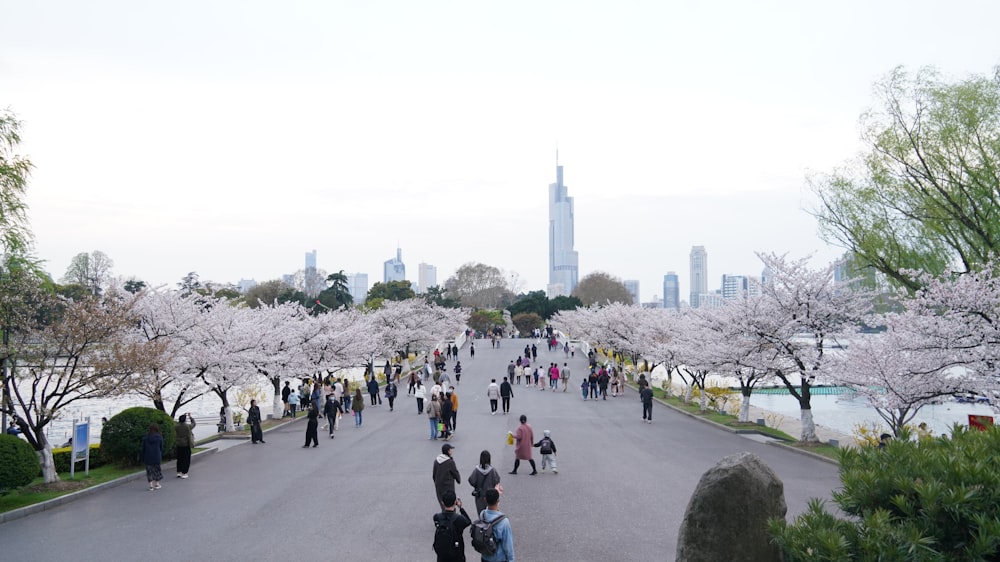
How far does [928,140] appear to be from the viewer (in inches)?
898

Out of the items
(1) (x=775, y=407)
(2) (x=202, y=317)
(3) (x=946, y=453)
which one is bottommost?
(1) (x=775, y=407)

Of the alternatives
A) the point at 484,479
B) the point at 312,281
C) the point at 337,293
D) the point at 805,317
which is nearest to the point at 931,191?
the point at 805,317

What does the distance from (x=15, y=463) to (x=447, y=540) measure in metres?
9.99

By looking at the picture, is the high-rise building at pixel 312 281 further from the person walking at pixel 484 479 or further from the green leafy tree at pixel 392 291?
the person walking at pixel 484 479

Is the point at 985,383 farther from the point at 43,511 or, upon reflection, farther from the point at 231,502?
the point at 43,511

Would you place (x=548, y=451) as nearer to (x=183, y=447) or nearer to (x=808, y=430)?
(x=183, y=447)

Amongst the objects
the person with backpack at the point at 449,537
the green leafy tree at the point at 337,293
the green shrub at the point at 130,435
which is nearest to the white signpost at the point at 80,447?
the green shrub at the point at 130,435

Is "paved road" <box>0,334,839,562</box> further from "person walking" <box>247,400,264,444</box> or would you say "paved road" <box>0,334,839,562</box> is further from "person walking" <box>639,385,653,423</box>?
"person walking" <box>639,385,653,423</box>

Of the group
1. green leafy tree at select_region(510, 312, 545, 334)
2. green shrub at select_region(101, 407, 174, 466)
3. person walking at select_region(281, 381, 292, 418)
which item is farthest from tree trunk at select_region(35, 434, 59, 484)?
green leafy tree at select_region(510, 312, 545, 334)

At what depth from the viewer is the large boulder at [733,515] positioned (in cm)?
694

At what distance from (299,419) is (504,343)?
146 ft

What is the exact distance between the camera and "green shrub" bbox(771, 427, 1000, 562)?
512 cm

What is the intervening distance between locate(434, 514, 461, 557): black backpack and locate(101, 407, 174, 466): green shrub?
39.8 ft

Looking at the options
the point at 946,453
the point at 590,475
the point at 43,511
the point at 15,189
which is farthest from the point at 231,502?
the point at 946,453
